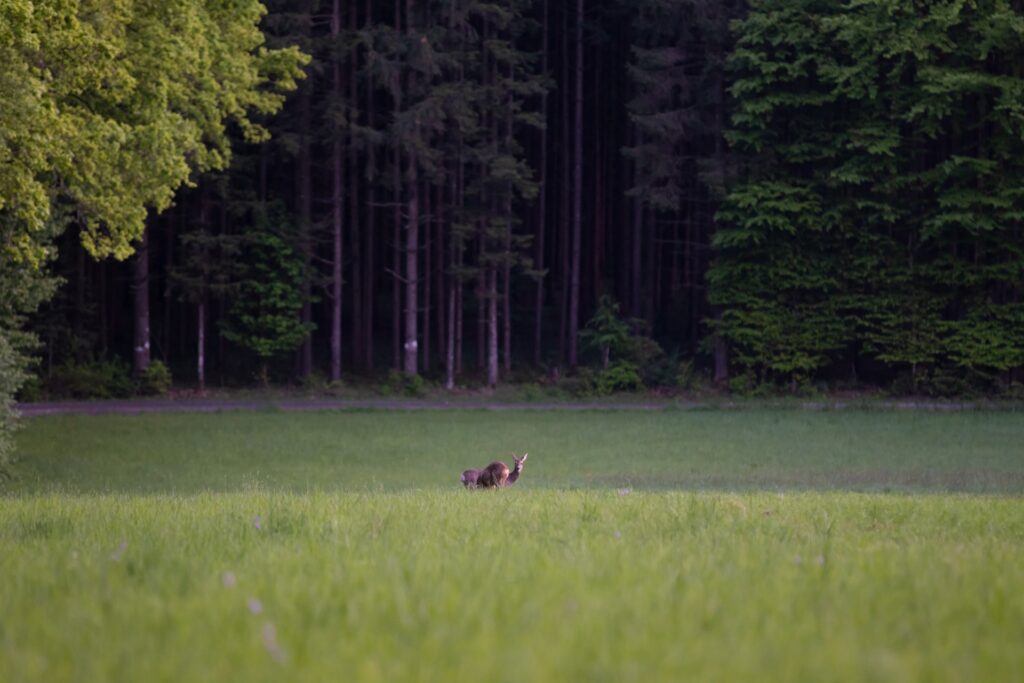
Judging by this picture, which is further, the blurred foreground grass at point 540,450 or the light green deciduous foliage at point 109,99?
the blurred foreground grass at point 540,450

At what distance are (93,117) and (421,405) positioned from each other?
61.0ft

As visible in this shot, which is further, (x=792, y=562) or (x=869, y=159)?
(x=869, y=159)

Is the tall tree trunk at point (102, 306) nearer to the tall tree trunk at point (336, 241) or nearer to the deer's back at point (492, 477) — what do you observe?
the tall tree trunk at point (336, 241)


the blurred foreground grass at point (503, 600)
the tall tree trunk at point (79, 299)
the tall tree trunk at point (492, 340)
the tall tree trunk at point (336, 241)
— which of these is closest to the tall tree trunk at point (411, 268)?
the tall tree trunk at point (336, 241)

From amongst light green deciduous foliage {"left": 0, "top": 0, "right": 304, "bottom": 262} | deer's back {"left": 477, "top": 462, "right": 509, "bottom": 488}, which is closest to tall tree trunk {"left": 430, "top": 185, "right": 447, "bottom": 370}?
light green deciduous foliage {"left": 0, "top": 0, "right": 304, "bottom": 262}

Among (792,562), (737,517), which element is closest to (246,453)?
(737,517)

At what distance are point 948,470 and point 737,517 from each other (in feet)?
53.2

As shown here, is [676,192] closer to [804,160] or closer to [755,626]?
[804,160]

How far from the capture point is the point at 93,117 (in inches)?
893

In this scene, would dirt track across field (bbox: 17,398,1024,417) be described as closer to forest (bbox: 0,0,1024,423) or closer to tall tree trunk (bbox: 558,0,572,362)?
A: forest (bbox: 0,0,1024,423)

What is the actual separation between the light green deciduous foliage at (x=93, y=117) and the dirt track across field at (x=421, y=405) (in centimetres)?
973

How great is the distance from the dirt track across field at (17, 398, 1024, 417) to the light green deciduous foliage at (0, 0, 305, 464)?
973cm

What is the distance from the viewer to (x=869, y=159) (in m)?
39.8

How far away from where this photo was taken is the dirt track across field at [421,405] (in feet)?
117
